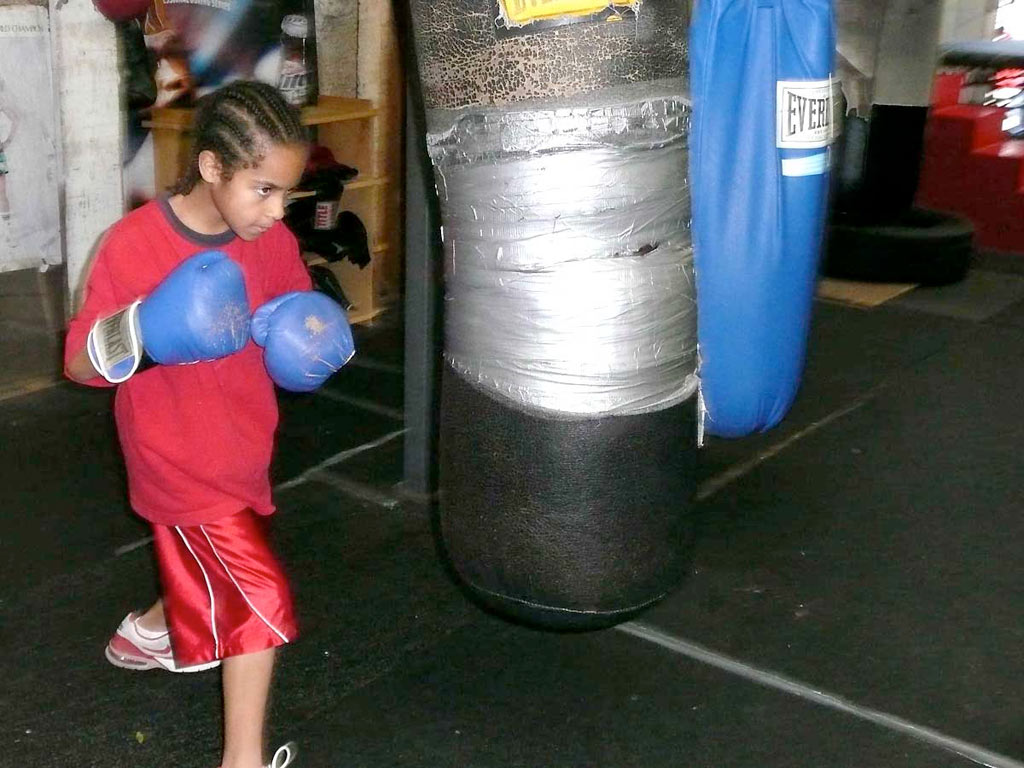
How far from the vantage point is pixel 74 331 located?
1913mm

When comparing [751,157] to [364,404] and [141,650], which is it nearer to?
[141,650]

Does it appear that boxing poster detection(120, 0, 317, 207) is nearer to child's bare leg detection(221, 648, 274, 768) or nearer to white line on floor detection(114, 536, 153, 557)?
white line on floor detection(114, 536, 153, 557)

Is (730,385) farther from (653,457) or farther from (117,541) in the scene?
(117,541)

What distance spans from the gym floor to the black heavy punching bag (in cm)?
55

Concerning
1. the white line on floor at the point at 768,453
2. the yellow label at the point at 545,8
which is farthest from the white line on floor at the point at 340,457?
the yellow label at the point at 545,8

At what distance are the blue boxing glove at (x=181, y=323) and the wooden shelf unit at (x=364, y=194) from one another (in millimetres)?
2778

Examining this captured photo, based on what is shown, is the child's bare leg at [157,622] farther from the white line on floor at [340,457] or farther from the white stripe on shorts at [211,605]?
the white line on floor at [340,457]

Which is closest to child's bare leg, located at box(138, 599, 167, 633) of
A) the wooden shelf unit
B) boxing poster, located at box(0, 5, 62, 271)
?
boxing poster, located at box(0, 5, 62, 271)

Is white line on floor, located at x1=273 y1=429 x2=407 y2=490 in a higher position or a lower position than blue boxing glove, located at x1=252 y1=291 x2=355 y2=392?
lower

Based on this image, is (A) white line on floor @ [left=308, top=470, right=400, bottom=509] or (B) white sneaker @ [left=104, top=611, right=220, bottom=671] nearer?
(B) white sneaker @ [left=104, top=611, right=220, bottom=671]

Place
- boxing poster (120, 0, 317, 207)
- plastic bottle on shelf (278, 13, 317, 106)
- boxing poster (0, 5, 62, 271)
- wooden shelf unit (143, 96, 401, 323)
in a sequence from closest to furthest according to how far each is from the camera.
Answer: boxing poster (0, 5, 62, 271)
boxing poster (120, 0, 317, 207)
plastic bottle on shelf (278, 13, 317, 106)
wooden shelf unit (143, 96, 401, 323)

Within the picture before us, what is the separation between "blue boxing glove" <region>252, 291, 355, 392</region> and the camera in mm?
1930

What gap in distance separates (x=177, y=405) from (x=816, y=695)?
1.38 metres

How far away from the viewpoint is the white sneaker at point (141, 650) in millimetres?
2393
